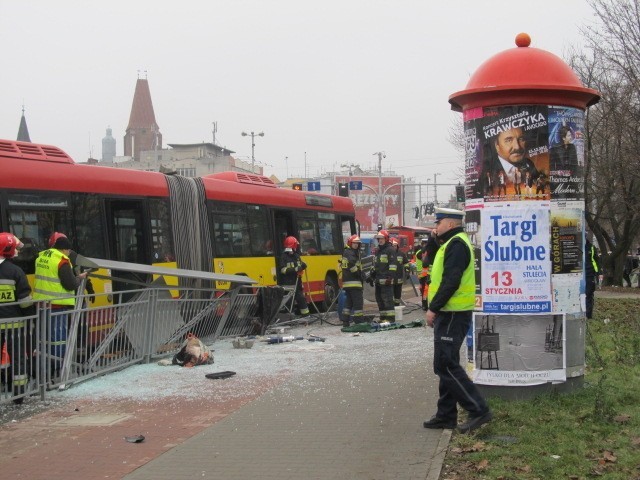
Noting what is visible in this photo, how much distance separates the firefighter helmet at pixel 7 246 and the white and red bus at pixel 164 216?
294 cm

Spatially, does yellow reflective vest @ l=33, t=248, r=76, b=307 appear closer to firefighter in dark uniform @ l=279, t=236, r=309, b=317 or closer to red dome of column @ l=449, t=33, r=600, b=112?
red dome of column @ l=449, t=33, r=600, b=112

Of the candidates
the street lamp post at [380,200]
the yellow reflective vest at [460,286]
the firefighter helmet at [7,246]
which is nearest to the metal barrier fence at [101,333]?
the firefighter helmet at [7,246]

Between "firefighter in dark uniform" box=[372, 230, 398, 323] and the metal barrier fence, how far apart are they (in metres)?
3.54

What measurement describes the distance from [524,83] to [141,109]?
138421mm

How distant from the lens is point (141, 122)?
458 ft

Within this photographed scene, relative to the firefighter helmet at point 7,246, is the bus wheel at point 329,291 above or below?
below

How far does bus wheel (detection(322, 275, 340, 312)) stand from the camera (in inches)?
821

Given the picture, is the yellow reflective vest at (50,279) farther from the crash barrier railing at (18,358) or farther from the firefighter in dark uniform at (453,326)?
the firefighter in dark uniform at (453,326)

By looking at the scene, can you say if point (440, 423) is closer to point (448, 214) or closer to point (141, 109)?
point (448, 214)

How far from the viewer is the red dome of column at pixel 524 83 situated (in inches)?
299

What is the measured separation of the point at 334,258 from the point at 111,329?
12168 mm

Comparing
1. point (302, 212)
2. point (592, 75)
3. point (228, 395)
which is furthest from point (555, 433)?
point (592, 75)

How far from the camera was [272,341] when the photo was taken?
13.0m

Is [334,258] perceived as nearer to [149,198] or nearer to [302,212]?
[302,212]
